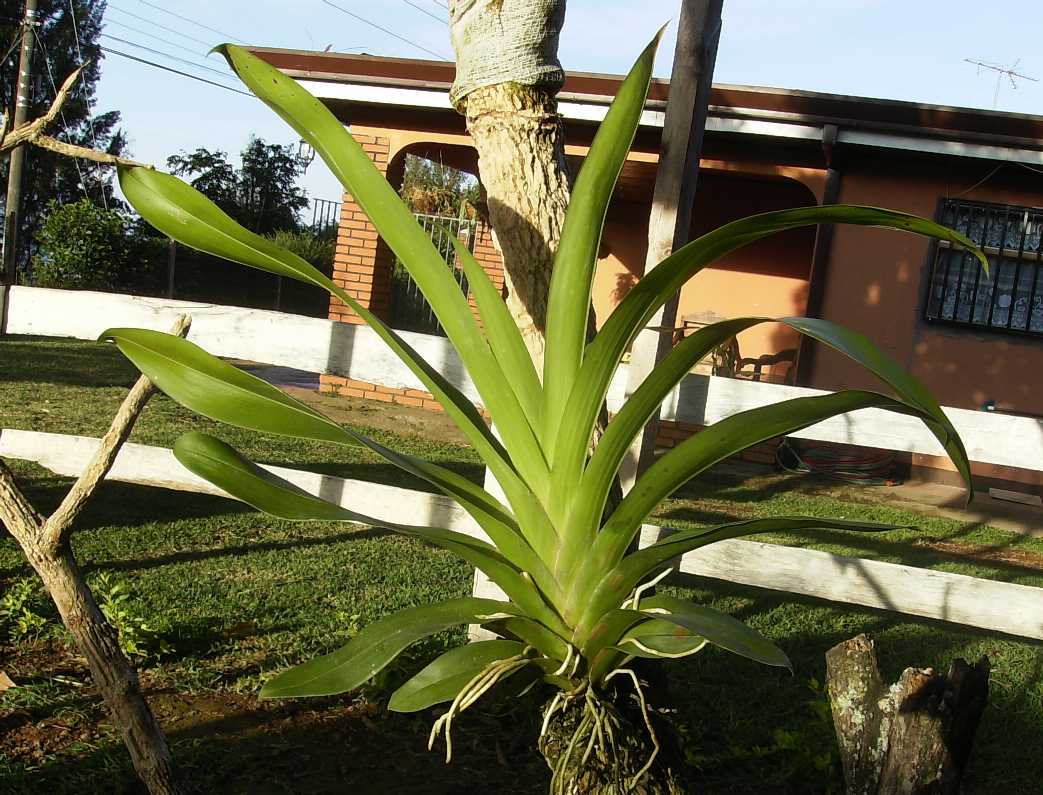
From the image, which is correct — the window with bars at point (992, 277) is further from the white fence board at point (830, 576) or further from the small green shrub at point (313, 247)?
the small green shrub at point (313, 247)

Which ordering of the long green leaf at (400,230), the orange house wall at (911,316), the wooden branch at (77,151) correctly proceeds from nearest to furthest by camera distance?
1. the long green leaf at (400,230)
2. the wooden branch at (77,151)
3. the orange house wall at (911,316)

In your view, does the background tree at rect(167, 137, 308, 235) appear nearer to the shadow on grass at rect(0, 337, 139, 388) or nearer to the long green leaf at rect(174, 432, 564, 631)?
the shadow on grass at rect(0, 337, 139, 388)

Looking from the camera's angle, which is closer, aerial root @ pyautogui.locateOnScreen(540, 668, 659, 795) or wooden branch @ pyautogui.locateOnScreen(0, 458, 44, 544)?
aerial root @ pyautogui.locateOnScreen(540, 668, 659, 795)

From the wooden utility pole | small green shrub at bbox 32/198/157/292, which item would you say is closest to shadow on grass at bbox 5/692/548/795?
the wooden utility pole

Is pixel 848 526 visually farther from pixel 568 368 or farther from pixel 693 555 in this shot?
pixel 693 555

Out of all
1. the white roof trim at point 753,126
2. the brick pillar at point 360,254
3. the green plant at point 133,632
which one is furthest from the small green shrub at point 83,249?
the green plant at point 133,632

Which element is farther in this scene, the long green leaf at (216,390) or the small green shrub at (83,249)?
the small green shrub at (83,249)

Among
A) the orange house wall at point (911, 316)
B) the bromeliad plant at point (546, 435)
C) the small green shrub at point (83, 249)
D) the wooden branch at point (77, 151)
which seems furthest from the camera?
the small green shrub at point (83, 249)

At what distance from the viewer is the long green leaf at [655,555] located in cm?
144

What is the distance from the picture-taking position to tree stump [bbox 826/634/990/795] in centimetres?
202

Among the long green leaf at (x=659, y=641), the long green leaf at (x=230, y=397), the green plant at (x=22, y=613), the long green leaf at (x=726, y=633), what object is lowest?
Answer: the green plant at (x=22, y=613)

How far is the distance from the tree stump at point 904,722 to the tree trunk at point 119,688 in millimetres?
1489

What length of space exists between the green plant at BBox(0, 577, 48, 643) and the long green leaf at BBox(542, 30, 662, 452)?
2526 millimetres

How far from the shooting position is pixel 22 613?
3.47 m
